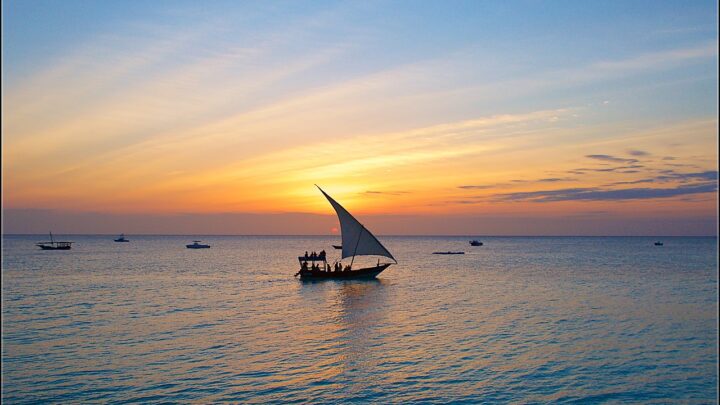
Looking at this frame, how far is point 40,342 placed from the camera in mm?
23719

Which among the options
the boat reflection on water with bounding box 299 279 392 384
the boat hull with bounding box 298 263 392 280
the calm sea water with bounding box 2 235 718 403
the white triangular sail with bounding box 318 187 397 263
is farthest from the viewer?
the boat hull with bounding box 298 263 392 280

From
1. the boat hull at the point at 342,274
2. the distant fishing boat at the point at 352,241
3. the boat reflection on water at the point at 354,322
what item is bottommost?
the boat reflection on water at the point at 354,322

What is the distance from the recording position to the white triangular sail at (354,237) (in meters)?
47.4

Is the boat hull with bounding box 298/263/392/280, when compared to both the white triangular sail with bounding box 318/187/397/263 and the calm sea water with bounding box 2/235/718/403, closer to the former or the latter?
the white triangular sail with bounding box 318/187/397/263

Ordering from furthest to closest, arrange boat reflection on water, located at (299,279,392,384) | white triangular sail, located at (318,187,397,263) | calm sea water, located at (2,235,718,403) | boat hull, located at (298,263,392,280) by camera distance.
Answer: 1. boat hull, located at (298,263,392,280)
2. white triangular sail, located at (318,187,397,263)
3. boat reflection on water, located at (299,279,392,384)
4. calm sea water, located at (2,235,718,403)

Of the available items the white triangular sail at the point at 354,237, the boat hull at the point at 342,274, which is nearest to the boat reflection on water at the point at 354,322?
the boat hull at the point at 342,274

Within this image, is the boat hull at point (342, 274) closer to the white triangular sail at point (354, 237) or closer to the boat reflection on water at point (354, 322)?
the boat reflection on water at point (354, 322)

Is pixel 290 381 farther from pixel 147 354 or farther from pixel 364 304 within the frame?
pixel 364 304

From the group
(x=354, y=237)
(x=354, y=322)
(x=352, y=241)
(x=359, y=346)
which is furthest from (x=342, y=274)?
(x=359, y=346)

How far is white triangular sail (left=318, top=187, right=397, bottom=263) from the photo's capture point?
156 feet

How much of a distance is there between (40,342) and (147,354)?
6295 mm

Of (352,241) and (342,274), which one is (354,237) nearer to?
(352,241)

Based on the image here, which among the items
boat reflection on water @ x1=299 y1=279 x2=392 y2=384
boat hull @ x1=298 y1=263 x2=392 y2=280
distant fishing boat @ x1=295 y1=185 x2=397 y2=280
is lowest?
boat reflection on water @ x1=299 y1=279 x2=392 y2=384

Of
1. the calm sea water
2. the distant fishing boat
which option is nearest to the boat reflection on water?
the calm sea water
